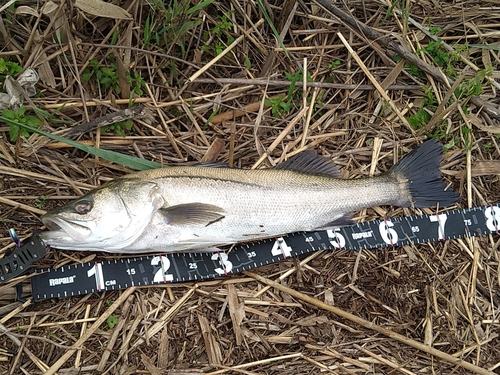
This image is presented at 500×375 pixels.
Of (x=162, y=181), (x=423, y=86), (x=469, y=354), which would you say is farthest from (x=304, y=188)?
(x=469, y=354)

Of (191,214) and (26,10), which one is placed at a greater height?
(26,10)

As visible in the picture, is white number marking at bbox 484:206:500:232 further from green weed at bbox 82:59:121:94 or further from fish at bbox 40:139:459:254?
green weed at bbox 82:59:121:94

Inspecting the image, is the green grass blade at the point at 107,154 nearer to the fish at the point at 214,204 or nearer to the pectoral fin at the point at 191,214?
the fish at the point at 214,204

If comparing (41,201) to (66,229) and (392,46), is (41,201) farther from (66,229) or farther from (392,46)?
(392,46)

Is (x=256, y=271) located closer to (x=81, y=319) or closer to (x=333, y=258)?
(x=333, y=258)

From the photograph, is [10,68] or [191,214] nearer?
[191,214]

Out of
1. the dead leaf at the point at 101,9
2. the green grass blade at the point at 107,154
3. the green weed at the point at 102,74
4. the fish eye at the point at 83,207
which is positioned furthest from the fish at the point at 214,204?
the dead leaf at the point at 101,9

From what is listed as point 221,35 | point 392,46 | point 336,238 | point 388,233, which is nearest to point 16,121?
point 221,35

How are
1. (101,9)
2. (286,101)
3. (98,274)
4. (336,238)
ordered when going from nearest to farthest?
1. (101,9)
2. (98,274)
3. (336,238)
4. (286,101)
